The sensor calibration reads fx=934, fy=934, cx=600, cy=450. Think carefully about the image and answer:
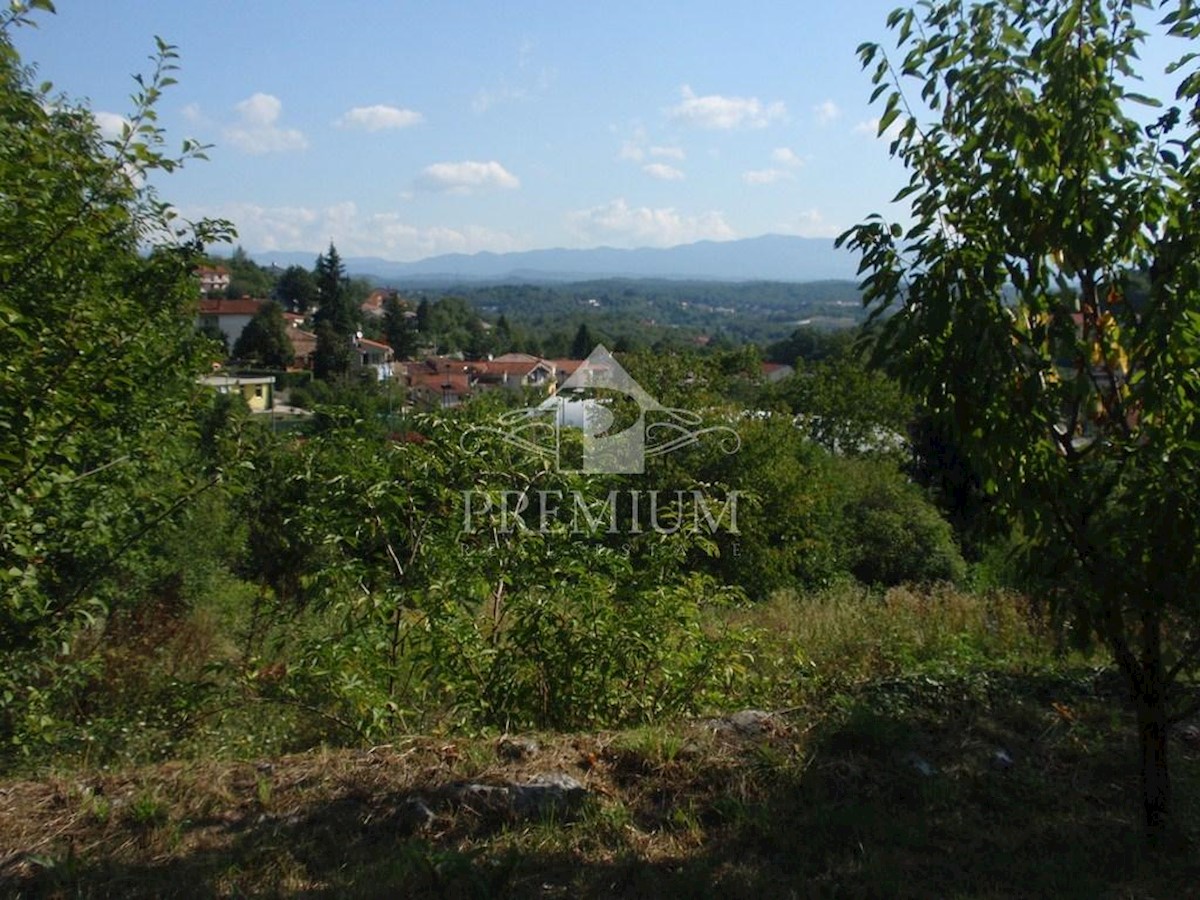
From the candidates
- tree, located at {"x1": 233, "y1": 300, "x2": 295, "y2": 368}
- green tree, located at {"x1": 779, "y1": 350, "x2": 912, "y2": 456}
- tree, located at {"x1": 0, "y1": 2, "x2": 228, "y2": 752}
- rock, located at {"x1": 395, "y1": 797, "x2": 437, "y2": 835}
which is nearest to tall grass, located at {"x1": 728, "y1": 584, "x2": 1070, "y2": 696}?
rock, located at {"x1": 395, "y1": 797, "x2": 437, "y2": 835}

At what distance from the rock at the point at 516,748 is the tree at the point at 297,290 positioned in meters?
55.2

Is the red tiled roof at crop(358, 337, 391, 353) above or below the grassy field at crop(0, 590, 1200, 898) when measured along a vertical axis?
above

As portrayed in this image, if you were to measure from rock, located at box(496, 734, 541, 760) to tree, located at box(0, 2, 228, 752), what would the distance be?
70.5 inches

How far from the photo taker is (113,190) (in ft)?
14.1

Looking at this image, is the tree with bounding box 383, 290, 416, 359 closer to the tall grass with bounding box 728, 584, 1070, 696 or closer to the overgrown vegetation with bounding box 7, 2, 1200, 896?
the tall grass with bounding box 728, 584, 1070, 696

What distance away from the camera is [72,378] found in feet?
12.5

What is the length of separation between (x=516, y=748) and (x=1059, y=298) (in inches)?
105

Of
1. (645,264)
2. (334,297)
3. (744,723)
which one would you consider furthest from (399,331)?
(645,264)

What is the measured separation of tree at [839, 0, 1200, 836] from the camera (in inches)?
110

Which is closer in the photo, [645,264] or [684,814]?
[684,814]

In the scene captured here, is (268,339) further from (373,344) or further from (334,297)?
(334,297)

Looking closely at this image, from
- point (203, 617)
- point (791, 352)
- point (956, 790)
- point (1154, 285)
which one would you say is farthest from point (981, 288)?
point (791, 352)

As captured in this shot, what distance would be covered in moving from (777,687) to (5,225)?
4.01 metres

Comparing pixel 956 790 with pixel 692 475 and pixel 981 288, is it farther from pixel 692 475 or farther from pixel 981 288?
pixel 692 475
